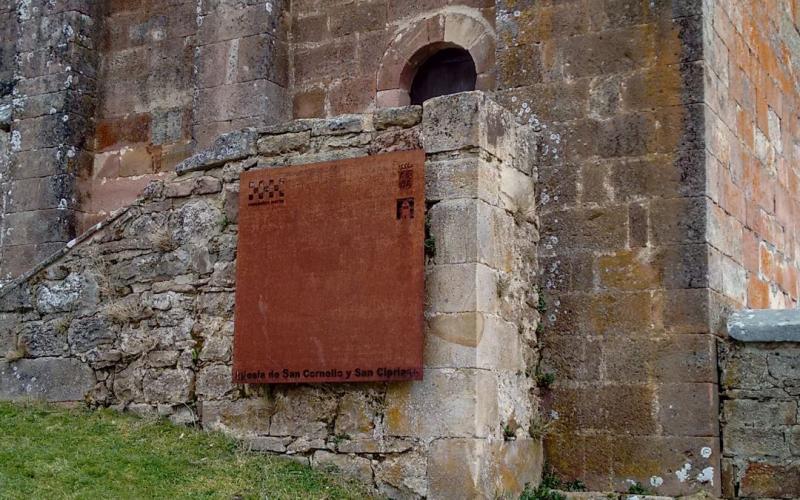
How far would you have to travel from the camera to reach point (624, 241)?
7.20 m

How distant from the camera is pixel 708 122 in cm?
715

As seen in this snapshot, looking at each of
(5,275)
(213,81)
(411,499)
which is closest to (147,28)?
(213,81)

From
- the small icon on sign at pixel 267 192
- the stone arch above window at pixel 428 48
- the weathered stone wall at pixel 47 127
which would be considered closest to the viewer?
the small icon on sign at pixel 267 192

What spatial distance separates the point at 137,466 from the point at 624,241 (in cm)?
321

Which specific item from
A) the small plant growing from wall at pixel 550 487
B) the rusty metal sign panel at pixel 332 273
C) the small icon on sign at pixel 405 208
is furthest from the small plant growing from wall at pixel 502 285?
the small plant growing from wall at pixel 550 487

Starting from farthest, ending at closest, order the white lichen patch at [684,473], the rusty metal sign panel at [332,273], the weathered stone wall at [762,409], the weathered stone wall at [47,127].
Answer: the weathered stone wall at [47,127]
the white lichen patch at [684,473]
the weathered stone wall at [762,409]
the rusty metal sign panel at [332,273]

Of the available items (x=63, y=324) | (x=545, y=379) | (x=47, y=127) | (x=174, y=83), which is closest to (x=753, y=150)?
(x=545, y=379)

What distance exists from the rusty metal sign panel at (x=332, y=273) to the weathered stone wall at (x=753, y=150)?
1910 millimetres

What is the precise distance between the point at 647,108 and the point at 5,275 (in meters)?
5.91

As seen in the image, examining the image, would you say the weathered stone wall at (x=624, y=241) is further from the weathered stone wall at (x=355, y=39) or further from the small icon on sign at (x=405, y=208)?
the small icon on sign at (x=405, y=208)

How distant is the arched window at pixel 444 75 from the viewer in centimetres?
868

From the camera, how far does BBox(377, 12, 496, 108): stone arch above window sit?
8.35m

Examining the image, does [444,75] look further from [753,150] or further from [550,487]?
[550,487]

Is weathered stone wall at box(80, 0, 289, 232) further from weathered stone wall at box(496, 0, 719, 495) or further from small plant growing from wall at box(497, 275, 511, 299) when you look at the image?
small plant growing from wall at box(497, 275, 511, 299)
